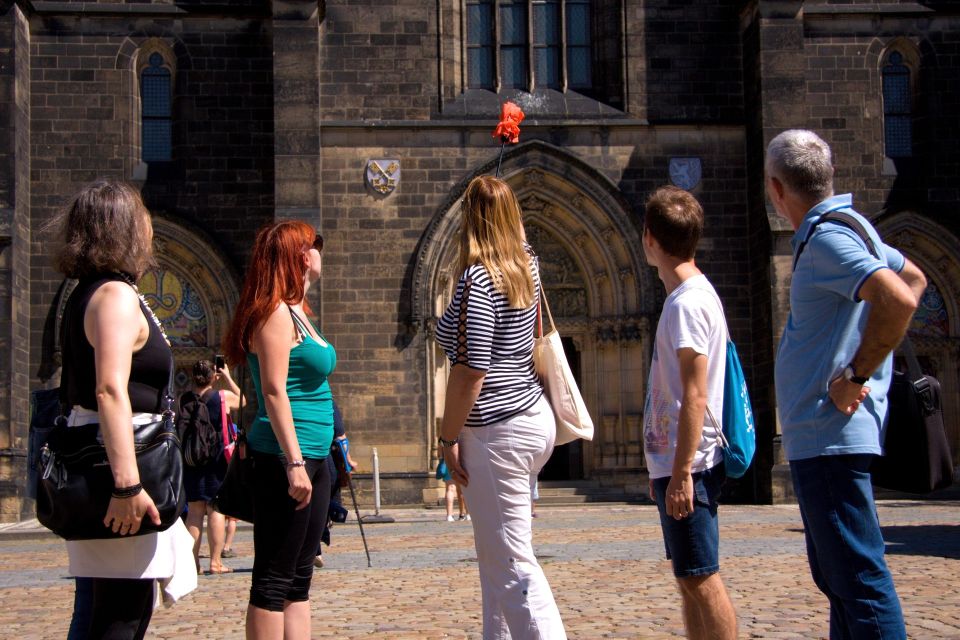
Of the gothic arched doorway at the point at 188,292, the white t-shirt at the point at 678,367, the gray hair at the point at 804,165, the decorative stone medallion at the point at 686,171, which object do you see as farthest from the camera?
the decorative stone medallion at the point at 686,171

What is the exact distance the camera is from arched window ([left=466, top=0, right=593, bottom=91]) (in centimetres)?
2369

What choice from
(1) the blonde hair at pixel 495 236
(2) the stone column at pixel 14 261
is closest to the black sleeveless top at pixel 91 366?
(1) the blonde hair at pixel 495 236

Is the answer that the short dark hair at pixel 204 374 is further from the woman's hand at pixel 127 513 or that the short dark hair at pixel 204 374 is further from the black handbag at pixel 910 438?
the black handbag at pixel 910 438

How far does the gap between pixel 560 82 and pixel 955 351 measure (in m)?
8.11

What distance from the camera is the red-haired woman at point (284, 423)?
5.35 m

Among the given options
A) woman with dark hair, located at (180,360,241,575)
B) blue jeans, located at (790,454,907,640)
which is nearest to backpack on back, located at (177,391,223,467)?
woman with dark hair, located at (180,360,241,575)

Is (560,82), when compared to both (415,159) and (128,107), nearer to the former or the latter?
(415,159)

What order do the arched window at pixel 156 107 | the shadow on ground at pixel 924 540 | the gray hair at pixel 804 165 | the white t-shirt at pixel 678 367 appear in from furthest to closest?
the arched window at pixel 156 107 → the shadow on ground at pixel 924 540 → the white t-shirt at pixel 678 367 → the gray hair at pixel 804 165

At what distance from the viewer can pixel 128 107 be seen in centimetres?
2306

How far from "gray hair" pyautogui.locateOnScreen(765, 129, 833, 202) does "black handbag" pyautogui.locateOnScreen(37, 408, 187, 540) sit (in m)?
2.20

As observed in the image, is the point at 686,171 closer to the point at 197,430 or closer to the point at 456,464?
the point at 197,430

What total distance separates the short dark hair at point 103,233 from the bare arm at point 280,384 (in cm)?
88

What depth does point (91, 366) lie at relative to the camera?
445 centimetres

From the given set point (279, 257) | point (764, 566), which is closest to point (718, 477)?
point (279, 257)
